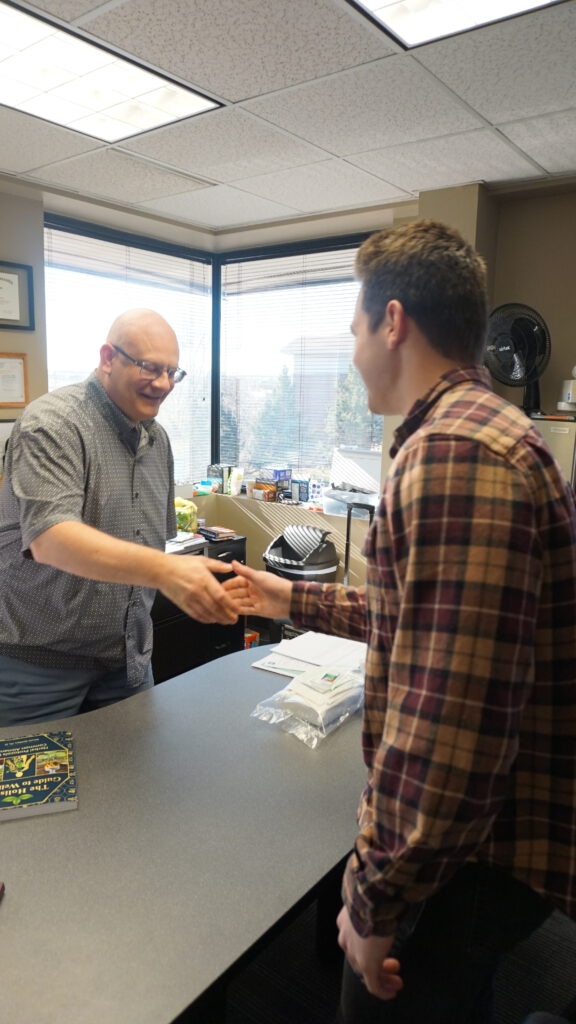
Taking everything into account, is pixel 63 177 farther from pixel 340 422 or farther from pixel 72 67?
pixel 340 422

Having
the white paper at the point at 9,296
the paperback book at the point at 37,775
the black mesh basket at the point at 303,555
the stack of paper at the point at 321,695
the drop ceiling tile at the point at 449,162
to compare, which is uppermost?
the drop ceiling tile at the point at 449,162

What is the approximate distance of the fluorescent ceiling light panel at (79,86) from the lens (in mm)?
1950

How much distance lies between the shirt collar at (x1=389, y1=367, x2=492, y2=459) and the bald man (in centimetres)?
64

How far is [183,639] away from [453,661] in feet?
9.57

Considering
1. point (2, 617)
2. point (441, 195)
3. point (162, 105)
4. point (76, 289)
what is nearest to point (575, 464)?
point (441, 195)

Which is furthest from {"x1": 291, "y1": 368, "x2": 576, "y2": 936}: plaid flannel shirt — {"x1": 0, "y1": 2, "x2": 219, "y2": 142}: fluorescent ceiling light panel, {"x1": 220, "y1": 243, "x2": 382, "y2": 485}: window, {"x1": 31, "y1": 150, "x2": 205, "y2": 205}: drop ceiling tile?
{"x1": 220, "y1": 243, "x2": 382, "y2": 485}: window

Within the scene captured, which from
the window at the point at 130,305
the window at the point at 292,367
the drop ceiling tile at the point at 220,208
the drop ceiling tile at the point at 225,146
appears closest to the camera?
the drop ceiling tile at the point at 225,146

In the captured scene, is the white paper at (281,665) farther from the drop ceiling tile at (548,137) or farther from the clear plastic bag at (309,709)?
the drop ceiling tile at (548,137)

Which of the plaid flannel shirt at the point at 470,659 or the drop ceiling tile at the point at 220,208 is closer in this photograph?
the plaid flannel shirt at the point at 470,659

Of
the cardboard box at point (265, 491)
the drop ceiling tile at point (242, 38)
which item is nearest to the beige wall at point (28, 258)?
the cardboard box at point (265, 491)

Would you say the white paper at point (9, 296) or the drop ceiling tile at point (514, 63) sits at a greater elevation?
the drop ceiling tile at point (514, 63)

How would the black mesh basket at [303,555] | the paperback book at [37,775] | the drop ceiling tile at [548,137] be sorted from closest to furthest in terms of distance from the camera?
the paperback book at [37,775] < the drop ceiling tile at [548,137] < the black mesh basket at [303,555]

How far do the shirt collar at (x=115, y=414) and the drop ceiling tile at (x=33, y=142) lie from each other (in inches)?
50.2

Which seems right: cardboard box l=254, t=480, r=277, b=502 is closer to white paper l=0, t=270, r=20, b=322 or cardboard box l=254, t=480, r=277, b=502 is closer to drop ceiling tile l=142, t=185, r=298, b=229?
drop ceiling tile l=142, t=185, r=298, b=229
